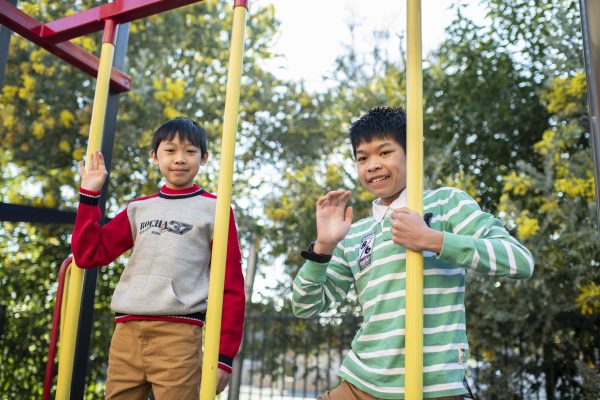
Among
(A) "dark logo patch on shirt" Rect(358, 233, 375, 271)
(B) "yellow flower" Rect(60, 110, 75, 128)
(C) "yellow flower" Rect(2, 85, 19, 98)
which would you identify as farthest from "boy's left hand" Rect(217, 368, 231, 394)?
(C) "yellow flower" Rect(2, 85, 19, 98)

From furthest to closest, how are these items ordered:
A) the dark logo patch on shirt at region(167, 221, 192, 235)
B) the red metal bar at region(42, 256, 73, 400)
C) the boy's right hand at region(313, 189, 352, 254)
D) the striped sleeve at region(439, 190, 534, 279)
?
the red metal bar at region(42, 256, 73, 400), the dark logo patch on shirt at region(167, 221, 192, 235), the boy's right hand at region(313, 189, 352, 254), the striped sleeve at region(439, 190, 534, 279)

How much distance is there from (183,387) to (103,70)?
1.00 meters

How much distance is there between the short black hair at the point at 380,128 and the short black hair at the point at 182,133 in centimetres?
55

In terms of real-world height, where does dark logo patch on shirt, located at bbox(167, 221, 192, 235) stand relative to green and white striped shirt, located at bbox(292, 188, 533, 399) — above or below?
above

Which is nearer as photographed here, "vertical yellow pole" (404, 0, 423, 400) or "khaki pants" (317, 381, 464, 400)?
"vertical yellow pole" (404, 0, 423, 400)

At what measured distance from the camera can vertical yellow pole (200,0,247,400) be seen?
1217 mm

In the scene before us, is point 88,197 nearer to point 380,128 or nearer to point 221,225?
point 221,225

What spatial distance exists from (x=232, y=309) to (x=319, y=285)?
313mm

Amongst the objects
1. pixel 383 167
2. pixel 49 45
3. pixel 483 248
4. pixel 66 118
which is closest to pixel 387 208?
pixel 383 167

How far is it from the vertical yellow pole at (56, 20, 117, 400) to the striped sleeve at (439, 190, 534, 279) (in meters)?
1.10

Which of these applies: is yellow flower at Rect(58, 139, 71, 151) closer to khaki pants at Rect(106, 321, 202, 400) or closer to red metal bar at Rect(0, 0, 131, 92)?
red metal bar at Rect(0, 0, 131, 92)

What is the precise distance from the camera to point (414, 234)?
115 centimetres

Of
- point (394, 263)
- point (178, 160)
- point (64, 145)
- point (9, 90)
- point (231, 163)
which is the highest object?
point (9, 90)

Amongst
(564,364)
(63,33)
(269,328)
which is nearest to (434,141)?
(564,364)
